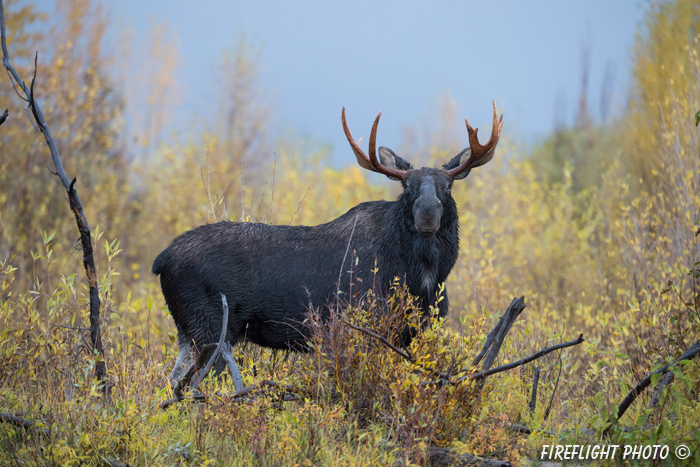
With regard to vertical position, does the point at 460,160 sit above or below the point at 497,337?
above

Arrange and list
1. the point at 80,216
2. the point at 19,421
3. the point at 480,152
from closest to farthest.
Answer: the point at 19,421, the point at 80,216, the point at 480,152

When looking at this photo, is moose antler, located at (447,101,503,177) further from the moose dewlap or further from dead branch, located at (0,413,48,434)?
dead branch, located at (0,413,48,434)

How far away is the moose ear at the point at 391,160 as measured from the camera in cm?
645

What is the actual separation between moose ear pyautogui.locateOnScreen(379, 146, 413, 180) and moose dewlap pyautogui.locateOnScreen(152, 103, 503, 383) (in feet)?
0.99

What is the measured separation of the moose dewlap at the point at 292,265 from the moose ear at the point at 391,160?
302 millimetres

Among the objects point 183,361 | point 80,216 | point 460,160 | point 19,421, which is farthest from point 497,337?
point 19,421

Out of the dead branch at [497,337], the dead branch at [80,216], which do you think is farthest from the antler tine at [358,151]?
the dead branch at [80,216]

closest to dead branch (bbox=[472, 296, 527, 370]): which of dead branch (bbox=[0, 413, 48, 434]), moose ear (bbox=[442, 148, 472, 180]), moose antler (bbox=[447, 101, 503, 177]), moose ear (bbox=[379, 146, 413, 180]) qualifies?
moose antler (bbox=[447, 101, 503, 177])

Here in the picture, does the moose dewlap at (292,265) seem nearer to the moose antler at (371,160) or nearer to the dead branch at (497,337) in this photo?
the moose antler at (371,160)

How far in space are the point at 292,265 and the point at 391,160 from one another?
145 centimetres

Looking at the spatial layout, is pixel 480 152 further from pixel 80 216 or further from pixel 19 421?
pixel 19 421

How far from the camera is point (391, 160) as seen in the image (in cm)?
650

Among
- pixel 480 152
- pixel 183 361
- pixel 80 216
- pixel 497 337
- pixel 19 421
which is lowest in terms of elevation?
pixel 19 421

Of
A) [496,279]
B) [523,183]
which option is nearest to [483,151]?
[496,279]
